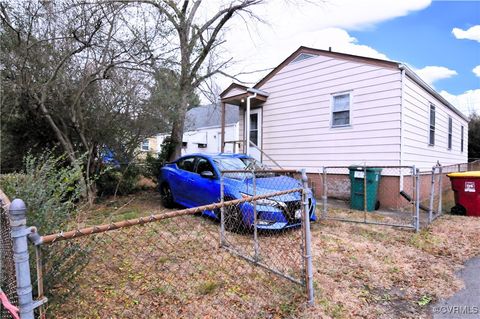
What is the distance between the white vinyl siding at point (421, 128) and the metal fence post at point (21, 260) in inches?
330

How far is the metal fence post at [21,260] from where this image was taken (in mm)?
1360

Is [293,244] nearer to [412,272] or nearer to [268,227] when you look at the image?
[268,227]

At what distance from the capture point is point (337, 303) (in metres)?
3.02

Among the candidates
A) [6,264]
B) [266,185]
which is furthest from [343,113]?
[6,264]

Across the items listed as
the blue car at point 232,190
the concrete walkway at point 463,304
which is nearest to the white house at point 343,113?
the blue car at point 232,190

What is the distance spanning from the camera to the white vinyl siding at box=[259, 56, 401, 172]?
26.0ft

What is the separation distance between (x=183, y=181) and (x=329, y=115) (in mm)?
5160

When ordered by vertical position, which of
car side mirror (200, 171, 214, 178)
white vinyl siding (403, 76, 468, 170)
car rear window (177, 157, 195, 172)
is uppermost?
white vinyl siding (403, 76, 468, 170)

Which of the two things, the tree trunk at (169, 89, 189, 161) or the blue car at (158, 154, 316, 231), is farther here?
the tree trunk at (169, 89, 189, 161)

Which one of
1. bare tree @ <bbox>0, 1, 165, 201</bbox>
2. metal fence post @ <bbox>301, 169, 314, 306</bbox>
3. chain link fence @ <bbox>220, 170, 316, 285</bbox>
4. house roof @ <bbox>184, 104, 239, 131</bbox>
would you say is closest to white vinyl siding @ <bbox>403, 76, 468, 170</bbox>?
chain link fence @ <bbox>220, 170, 316, 285</bbox>

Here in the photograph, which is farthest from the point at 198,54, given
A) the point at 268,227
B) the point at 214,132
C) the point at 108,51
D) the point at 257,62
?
the point at 214,132

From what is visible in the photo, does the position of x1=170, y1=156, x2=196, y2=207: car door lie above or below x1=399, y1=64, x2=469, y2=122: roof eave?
below

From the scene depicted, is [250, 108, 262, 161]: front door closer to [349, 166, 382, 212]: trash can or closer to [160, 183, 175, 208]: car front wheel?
[349, 166, 382, 212]: trash can

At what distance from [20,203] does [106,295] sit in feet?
6.64
